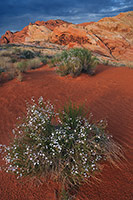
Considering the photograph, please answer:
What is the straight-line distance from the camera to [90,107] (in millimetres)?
5062

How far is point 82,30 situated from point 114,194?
26932mm

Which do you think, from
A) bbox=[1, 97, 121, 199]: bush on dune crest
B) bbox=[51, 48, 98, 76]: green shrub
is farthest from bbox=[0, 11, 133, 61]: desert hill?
bbox=[1, 97, 121, 199]: bush on dune crest

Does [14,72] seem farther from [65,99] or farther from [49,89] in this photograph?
[65,99]

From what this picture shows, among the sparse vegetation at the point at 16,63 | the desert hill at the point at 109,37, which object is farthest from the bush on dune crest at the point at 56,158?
the desert hill at the point at 109,37

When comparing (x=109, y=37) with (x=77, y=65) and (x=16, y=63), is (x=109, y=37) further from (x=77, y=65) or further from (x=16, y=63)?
(x=77, y=65)

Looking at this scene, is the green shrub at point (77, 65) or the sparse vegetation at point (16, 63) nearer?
the green shrub at point (77, 65)

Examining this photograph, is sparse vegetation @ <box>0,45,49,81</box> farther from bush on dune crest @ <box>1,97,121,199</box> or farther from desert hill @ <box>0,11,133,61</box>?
desert hill @ <box>0,11,133,61</box>

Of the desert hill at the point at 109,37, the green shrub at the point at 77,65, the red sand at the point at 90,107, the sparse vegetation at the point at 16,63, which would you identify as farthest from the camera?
the desert hill at the point at 109,37

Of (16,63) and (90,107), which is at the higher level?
(16,63)

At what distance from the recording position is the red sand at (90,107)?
2191 mm

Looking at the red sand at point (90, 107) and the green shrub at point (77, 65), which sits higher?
the green shrub at point (77, 65)

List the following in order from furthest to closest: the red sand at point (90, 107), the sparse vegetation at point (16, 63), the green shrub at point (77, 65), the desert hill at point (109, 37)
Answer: the desert hill at point (109, 37) < the sparse vegetation at point (16, 63) < the green shrub at point (77, 65) < the red sand at point (90, 107)

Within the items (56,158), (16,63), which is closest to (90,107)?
(56,158)

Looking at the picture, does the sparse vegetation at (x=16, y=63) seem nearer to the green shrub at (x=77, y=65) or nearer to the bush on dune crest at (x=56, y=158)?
the green shrub at (x=77, y=65)
